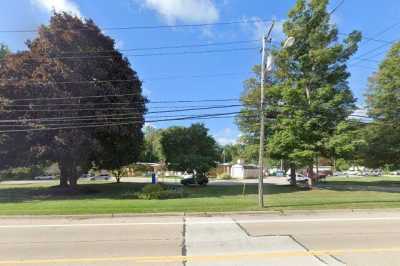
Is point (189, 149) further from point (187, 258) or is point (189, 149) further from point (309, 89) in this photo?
point (187, 258)

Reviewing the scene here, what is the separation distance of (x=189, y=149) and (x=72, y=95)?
54.6 feet

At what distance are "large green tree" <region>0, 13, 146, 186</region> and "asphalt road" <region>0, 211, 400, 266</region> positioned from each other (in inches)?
510

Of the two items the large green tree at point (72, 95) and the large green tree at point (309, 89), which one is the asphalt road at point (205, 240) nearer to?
the large green tree at point (72, 95)

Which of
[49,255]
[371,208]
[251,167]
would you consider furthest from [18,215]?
[251,167]

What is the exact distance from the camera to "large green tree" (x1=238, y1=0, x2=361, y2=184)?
30.7 meters

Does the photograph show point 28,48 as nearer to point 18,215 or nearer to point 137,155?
point 137,155

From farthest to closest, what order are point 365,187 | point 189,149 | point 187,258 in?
point 189,149, point 365,187, point 187,258

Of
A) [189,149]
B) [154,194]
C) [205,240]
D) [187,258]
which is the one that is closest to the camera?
[187,258]

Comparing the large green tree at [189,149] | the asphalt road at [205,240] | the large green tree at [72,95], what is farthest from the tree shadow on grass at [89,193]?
the asphalt road at [205,240]

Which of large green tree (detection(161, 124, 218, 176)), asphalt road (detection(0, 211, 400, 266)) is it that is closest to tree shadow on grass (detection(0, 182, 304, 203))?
large green tree (detection(161, 124, 218, 176))

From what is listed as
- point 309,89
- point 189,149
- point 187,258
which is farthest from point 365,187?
point 187,258

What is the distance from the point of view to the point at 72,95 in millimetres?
28938

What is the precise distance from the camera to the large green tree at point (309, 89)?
101 ft

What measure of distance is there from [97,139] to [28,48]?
913 centimetres
